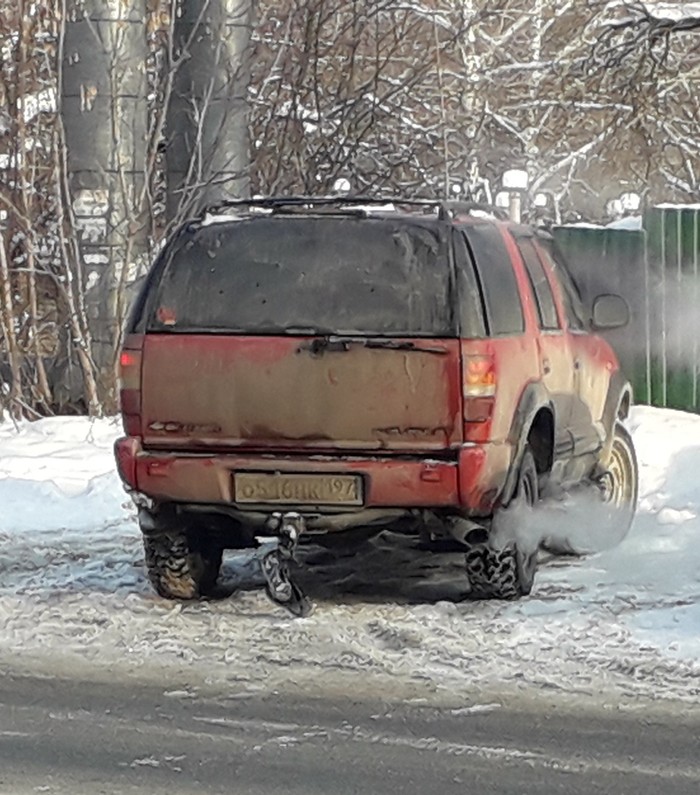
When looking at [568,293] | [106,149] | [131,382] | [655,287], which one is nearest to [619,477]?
[568,293]

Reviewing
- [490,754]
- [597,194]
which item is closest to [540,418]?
[490,754]

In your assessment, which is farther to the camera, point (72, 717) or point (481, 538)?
point (481, 538)

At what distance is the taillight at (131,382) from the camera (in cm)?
791

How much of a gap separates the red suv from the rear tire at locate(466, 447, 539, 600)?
0.01m

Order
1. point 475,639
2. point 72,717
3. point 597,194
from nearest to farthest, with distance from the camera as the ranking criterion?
point 72,717 → point 475,639 → point 597,194

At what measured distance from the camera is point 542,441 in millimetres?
8922

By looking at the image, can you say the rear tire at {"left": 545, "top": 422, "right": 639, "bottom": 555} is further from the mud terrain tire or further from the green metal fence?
the green metal fence

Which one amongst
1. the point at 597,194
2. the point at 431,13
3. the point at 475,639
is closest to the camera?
the point at 475,639

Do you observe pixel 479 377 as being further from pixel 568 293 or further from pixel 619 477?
pixel 619 477

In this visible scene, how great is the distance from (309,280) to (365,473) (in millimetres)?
954

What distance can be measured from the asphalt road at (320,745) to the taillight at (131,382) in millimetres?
1599

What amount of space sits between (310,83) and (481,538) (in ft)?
34.8

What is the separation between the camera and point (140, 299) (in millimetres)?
8086

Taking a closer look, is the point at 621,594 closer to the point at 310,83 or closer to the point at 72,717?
the point at 72,717
